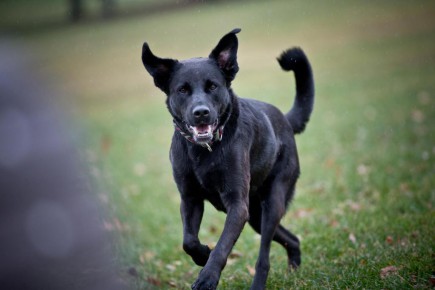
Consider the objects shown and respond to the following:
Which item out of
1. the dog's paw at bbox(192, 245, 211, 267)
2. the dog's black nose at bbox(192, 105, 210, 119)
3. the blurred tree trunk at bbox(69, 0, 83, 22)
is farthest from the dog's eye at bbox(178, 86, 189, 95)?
the blurred tree trunk at bbox(69, 0, 83, 22)

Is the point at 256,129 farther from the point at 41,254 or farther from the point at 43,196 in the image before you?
the point at 43,196

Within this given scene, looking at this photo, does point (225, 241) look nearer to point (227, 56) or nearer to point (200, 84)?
point (200, 84)

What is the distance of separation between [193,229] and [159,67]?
1281 millimetres

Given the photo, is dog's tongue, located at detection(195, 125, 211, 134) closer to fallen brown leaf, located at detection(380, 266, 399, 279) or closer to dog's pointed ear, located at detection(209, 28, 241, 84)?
dog's pointed ear, located at detection(209, 28, 241, 84)

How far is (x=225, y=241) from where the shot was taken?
4129 millimetres

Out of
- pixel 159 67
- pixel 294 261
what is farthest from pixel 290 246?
pixel 159 67

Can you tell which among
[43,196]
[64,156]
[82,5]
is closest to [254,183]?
[43,196]

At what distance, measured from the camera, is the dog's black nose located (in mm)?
4125

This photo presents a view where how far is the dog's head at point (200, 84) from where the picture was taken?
419 cm

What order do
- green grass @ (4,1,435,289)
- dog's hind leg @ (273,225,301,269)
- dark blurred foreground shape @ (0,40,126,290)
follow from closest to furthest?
dog's hind leg @ (273,225,301,269), dark blurred foreground shape @ (0,40,126,290), green grass @ (4,1,435,289)

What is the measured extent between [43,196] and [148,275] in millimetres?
3073

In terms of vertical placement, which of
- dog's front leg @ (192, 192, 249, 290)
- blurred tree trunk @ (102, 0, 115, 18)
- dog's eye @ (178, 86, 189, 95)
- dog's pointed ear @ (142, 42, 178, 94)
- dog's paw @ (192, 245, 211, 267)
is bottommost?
dog's paw @ (192, 245, 211, 267)

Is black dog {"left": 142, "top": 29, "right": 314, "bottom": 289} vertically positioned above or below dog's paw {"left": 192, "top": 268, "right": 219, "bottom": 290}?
above

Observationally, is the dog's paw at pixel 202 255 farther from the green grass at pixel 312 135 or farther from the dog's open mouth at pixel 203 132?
the dog's open mouth at pixel 203 132
